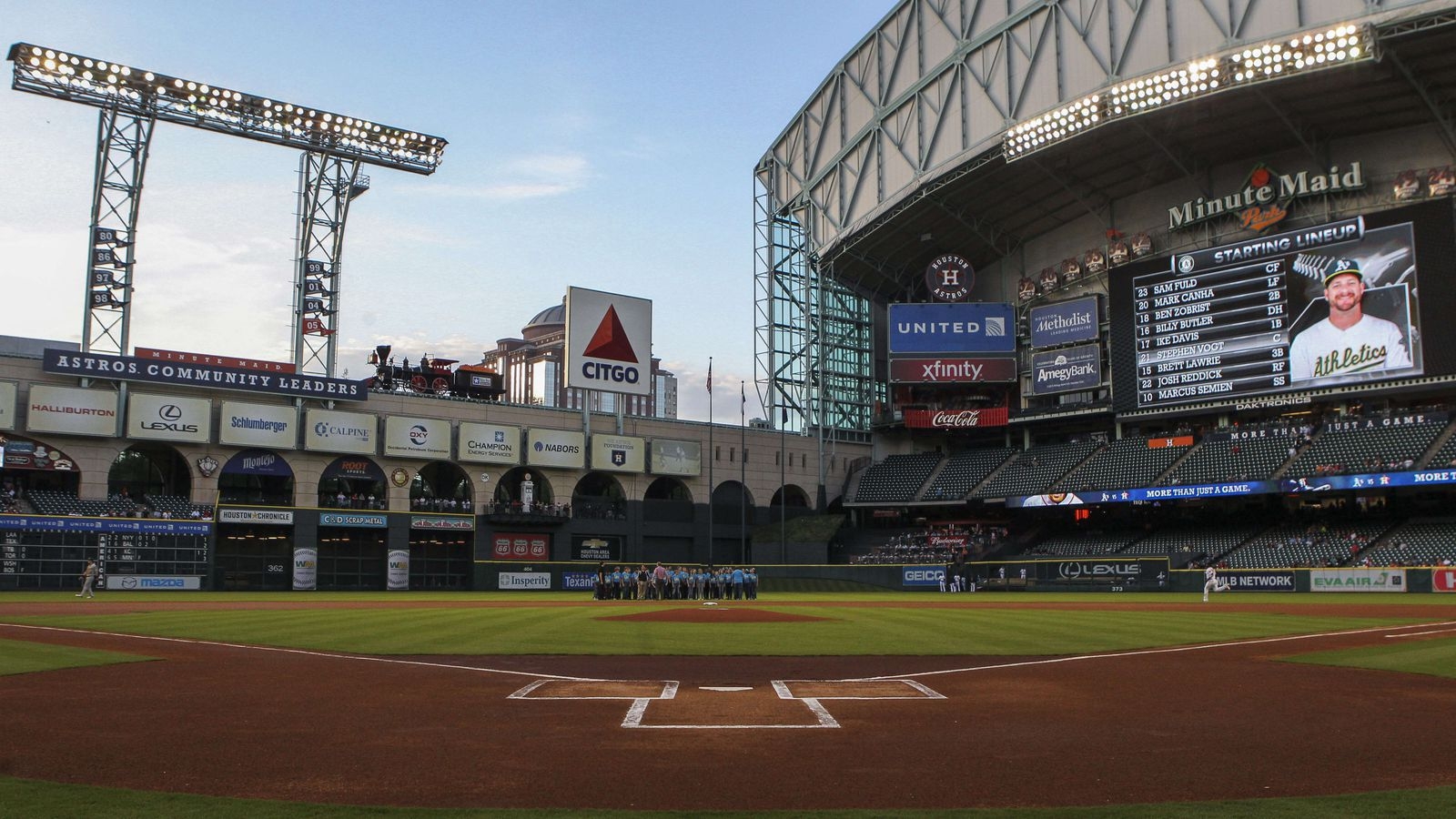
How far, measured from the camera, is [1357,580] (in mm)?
42781

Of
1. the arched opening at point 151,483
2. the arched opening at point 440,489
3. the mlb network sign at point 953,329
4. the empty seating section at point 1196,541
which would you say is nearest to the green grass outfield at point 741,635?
the empty seating section at point 1196,541

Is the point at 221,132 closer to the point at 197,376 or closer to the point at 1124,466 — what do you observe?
the point at 197,376

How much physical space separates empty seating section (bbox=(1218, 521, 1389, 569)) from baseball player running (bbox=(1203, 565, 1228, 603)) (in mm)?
2959

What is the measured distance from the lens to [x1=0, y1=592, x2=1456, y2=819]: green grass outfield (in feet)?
23.0

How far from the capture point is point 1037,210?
6762 centimetres

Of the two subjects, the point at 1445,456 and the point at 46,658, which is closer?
the point at 46,658

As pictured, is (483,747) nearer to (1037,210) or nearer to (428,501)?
(428,501)

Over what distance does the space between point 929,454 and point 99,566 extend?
4879 centimetres

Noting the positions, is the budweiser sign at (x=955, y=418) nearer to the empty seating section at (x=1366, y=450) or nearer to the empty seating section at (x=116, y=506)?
the empty seating section at (x=1366, y=450)

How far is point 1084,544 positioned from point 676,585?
88.3 ft

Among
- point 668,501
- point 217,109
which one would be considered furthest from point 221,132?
point 668,501

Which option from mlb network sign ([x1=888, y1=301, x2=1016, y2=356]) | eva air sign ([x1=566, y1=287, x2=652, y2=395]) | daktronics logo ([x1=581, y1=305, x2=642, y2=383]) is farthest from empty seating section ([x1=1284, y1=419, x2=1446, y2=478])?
daktronics logo ([x1=581, y1=305, x2=642, y2=383])

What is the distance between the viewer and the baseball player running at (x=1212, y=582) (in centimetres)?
3985

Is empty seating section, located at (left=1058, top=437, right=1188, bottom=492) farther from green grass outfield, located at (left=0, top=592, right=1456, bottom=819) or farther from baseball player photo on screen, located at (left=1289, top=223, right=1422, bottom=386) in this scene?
green grass outfield, located at (left=0, top=592, right=1456, bottom=819)
